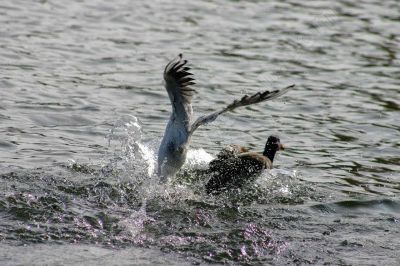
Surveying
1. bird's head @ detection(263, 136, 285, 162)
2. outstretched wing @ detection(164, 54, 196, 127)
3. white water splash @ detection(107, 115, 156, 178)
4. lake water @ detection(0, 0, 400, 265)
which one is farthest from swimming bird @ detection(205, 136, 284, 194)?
outstretched wing @ detection(164, 54, 196, 127)

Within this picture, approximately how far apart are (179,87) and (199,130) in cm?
272

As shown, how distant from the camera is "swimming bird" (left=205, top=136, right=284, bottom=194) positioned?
363 inches

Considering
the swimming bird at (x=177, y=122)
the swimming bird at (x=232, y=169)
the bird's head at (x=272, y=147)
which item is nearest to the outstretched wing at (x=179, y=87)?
the swimming bird at (x=177, y=122)

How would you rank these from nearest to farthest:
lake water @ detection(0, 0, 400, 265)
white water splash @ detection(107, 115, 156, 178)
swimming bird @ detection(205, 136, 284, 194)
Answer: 1. lake water @ detection(0, 0, 400, 265)
2. swimming bird @ detection(205, 136, 284, 194)
3. white water splash @ detection(107, 115, 156, 178)

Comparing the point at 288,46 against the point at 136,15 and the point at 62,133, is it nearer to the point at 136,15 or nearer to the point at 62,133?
the point at 136,15

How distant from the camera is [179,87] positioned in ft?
28.2

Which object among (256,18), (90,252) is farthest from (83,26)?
(90,252)

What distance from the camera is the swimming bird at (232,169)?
923cm

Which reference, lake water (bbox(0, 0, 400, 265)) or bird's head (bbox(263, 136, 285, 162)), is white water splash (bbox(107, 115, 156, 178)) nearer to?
lake water (bbox(0, 0, 400, 265))

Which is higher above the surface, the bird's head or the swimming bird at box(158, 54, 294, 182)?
the swimming bird at box(158, 54, 294, 182)

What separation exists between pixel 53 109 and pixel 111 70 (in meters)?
1.90

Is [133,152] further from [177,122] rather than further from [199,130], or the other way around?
[199,130]

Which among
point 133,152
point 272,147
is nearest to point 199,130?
point 272,147

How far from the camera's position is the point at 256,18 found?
53.1 feet
